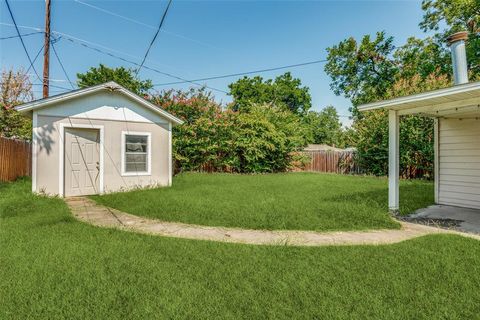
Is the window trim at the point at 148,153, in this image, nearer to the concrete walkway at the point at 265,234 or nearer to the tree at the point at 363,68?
the concrete walkway at the point at 265,234

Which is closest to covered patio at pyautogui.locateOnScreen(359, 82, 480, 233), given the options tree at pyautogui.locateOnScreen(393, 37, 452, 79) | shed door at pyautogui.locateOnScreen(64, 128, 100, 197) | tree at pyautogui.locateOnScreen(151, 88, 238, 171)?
shed door at pyautogui.locateOnScreen(64, 128, 100, 197)

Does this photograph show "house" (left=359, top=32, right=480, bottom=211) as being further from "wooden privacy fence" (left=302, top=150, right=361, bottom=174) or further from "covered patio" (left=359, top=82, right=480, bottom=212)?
"wooden privacy fence" (left=302, top=150, right=361, bottom=174)

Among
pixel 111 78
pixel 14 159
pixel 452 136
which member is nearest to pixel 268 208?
pixel 452 136

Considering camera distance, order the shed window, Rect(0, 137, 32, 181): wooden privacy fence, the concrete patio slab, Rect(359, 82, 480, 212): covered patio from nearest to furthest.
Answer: the concrete patio slab
Rect(359, 82, 480, 212): covered patio
the shed window
Rect(0, 137, 32, 181): wooden privacy fence

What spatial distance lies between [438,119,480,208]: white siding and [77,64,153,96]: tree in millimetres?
22123

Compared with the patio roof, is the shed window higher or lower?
lower

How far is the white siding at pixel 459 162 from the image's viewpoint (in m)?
6.42

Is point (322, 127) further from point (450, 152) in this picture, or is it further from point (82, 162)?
point (82, 162)

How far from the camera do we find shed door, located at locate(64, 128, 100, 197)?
7707 millimetres

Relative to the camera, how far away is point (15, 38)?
10.5m

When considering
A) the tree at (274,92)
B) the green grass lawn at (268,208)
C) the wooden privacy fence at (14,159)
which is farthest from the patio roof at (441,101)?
the tree at (274,92)

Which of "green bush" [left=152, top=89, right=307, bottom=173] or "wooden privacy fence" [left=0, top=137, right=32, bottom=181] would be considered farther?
"green bush" [left=152, top=89, right=307, bottom=173]

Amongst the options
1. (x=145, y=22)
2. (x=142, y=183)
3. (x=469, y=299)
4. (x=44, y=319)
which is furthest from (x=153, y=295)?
(x=145, y=22)

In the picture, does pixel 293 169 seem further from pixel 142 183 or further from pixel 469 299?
pixel 469 299
